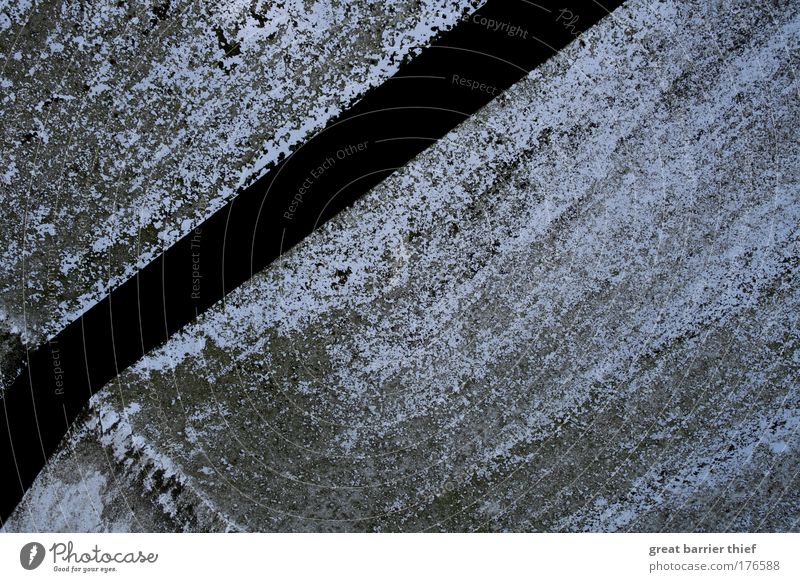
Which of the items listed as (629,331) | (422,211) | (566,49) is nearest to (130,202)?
(422,211)

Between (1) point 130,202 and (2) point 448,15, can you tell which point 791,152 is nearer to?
(2) point 448,15

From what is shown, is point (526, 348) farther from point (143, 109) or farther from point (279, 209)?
point (143, 109)

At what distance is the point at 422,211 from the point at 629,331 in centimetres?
110

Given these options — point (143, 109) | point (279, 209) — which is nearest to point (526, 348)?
point (279, 209)

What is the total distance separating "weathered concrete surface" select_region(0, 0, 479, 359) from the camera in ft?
6.65

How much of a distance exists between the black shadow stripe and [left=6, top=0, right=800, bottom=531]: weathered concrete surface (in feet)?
0.30

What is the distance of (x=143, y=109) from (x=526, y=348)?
206cm
